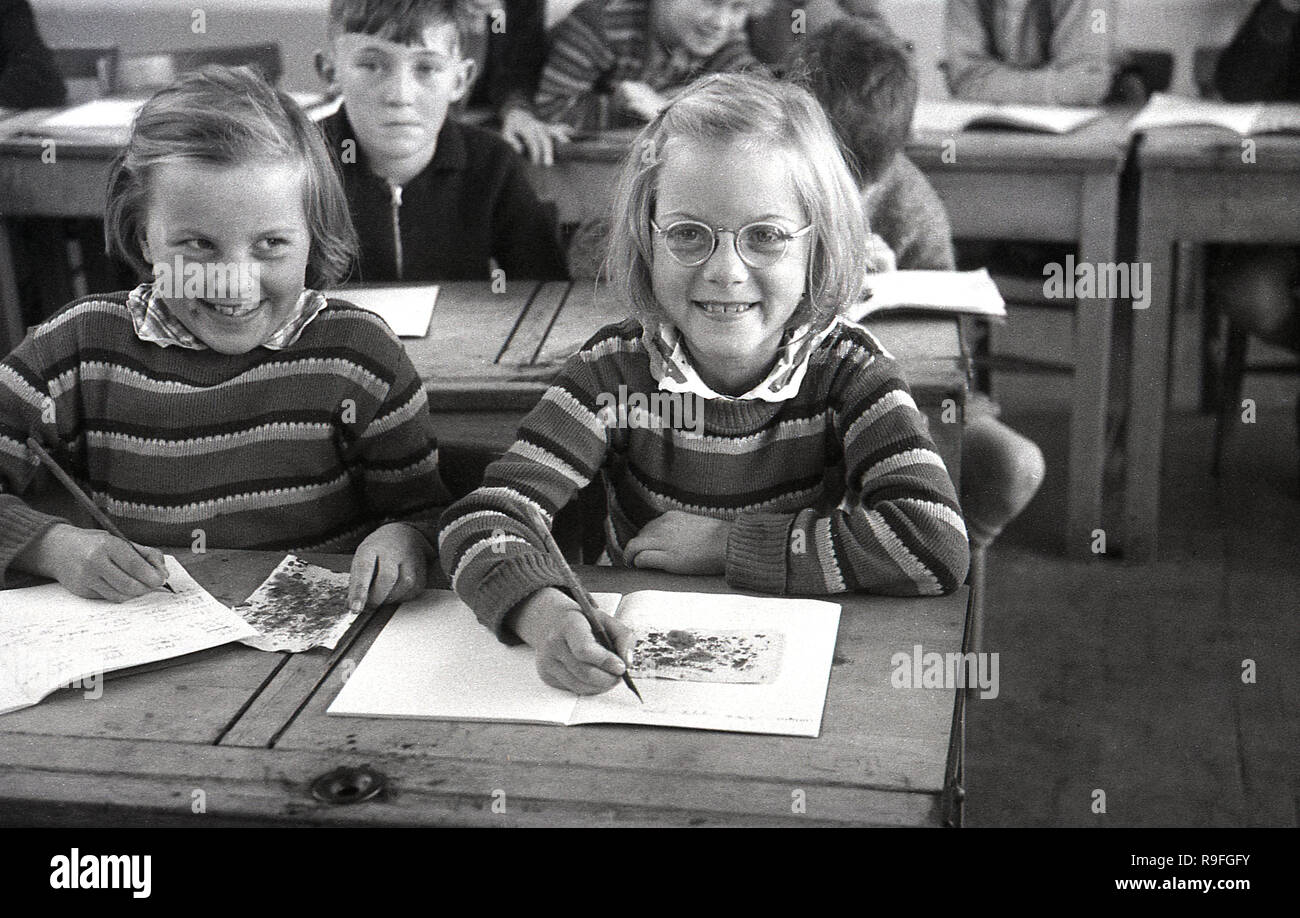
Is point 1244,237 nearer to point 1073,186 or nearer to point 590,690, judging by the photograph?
point 1073,186

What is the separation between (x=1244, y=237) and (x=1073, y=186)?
0.33 meters

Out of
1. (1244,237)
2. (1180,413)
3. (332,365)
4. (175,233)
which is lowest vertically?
(1180,413)

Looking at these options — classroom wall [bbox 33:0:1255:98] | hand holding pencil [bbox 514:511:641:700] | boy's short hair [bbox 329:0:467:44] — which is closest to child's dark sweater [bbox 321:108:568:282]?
boy's short hair [bbox 329:0:467:44]

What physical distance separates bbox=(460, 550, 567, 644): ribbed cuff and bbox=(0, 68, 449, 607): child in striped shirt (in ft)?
0.77

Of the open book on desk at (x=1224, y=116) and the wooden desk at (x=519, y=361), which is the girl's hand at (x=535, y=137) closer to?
the wooden desk at (x=519, y=361)

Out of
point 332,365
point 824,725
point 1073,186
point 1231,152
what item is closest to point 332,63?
point 332,365

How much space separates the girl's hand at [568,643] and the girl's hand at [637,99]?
84.6 inches

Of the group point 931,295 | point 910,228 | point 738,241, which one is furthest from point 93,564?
point 910,228

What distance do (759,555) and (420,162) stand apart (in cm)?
146

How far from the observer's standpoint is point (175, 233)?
5.19 feet

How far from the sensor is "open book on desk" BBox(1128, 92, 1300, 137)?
119 inches

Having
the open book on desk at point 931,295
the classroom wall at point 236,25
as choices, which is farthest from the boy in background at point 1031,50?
the open book on desk at point 931,295

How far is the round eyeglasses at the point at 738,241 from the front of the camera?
5.00 feet

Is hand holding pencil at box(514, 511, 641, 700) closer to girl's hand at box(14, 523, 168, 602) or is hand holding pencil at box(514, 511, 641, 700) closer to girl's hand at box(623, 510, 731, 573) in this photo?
girl's hand at box(623, 510, 731, 573)
